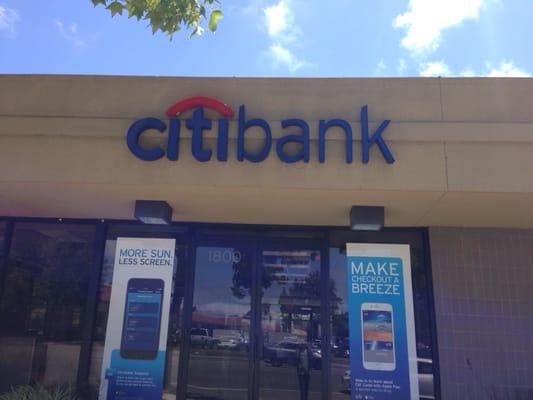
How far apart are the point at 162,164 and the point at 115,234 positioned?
238 centimetres

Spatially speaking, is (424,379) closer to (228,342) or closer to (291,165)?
(228,342)

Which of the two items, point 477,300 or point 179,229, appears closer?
point 477,300

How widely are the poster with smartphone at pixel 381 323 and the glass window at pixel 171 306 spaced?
2548mm

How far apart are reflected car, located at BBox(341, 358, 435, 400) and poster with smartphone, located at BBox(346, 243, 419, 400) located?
8 cm

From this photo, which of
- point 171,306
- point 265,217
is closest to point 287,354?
point 171,306

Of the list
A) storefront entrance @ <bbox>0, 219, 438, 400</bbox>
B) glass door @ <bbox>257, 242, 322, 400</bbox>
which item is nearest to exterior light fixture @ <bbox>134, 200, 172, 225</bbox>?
storefront entrance @ <bbox>0, 219, 438, 400</bbox>

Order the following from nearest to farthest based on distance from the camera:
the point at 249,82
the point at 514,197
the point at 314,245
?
the point at 514,197 < the point at 249,82 < the point at 314,245

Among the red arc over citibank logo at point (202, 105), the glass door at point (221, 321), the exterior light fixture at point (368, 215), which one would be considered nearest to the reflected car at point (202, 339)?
the glass door at point (221, 321)

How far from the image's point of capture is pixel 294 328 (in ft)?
24.8

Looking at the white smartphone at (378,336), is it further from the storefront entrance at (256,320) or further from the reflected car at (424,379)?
the storefront entrance at (256,320)

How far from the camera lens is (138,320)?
7.62 meters

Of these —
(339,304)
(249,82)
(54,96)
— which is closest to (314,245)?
(339,304)

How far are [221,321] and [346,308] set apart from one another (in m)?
1.86

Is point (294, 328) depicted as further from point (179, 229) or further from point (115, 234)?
point (115, 234)
